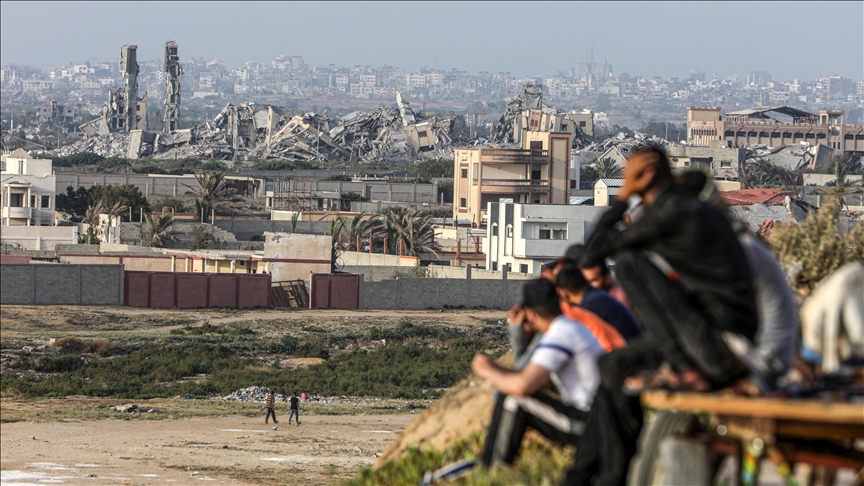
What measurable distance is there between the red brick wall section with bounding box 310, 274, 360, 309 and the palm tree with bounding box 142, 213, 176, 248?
1913 cm

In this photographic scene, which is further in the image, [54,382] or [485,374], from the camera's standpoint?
[54,382]

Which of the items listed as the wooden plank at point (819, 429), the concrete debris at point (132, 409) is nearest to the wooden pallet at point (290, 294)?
the concrete debris at point (132, 409)

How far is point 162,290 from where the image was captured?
46688mm

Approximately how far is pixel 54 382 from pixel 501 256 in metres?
27.3

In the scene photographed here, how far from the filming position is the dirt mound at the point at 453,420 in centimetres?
795

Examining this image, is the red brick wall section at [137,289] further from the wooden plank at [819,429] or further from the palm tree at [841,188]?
the wooden plank at [819,429]

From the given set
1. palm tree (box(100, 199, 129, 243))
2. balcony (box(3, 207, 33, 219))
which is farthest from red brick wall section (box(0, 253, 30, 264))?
palm tree (box(100, 199, 129, 243))

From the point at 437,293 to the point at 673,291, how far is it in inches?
1734

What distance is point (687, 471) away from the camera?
549cm

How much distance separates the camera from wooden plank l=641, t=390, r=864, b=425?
Result: 16.2ft

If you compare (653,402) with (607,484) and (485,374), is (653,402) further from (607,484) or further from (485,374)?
(485,374)

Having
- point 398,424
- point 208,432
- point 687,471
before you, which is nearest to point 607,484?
point 687,471

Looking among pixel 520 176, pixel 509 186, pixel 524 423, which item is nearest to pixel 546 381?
pixel 524 423

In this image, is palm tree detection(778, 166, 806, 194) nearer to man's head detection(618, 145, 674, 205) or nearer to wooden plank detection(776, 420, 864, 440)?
man's head detection(618, 145, 674, 205)
